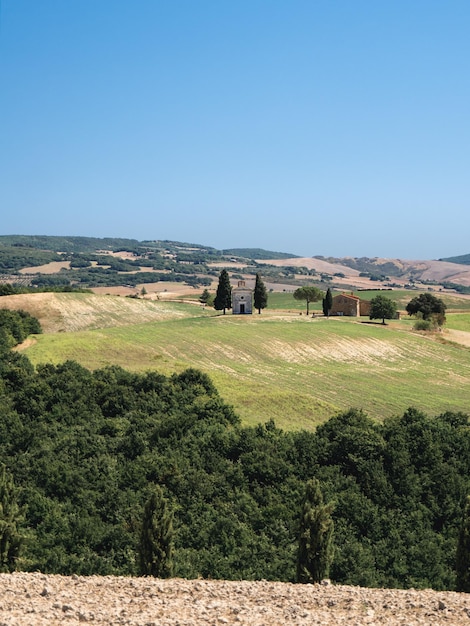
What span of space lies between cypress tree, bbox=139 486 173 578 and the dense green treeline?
3.76 ft

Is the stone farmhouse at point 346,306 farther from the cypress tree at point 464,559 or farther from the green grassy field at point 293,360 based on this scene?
the cypress tree at point 464,559

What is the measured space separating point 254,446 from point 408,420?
10.4 meters

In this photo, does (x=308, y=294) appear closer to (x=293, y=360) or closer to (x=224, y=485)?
(x=293, y=360)

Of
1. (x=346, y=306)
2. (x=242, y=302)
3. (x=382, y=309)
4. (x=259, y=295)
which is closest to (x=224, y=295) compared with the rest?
(x=242, y=302)

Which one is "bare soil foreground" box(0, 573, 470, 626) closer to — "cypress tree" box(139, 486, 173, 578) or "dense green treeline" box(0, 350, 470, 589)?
"cypress tree" box(139, 486, 173, 578)

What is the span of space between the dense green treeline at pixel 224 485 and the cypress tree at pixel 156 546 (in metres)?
1.15

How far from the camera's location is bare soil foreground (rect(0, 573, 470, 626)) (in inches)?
659

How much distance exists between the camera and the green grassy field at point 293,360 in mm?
58125

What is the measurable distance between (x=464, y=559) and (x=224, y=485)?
1329cm

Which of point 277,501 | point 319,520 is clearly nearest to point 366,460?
point 277,501

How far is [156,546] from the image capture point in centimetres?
2308

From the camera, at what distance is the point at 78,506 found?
98.1 feet

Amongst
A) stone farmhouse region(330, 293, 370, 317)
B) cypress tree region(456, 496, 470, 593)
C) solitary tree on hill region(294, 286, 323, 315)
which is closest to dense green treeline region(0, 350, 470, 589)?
cypress tree region(456, 496, 470, 593)

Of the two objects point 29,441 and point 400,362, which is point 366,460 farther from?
point 400,362
